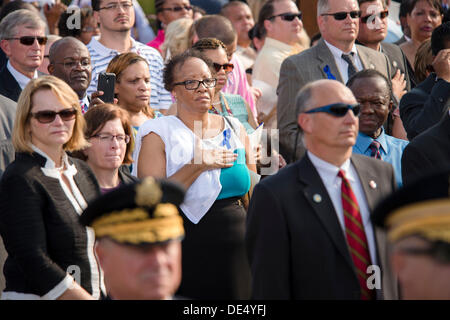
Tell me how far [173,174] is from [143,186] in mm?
2526

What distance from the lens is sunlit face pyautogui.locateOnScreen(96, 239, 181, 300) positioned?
338 cm

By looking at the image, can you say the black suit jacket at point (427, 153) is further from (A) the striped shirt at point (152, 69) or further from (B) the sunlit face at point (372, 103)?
(A) the striped shirt at point (152, 69)

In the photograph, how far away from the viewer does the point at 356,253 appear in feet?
15.1

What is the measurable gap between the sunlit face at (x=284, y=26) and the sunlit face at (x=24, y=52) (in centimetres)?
277

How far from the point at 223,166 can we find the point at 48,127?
1.52 metres

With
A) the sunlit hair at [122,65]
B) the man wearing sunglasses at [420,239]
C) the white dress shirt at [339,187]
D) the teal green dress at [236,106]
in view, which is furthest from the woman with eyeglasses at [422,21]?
the man wearing sunglasses at [420,239]

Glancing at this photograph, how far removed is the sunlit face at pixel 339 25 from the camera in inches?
305

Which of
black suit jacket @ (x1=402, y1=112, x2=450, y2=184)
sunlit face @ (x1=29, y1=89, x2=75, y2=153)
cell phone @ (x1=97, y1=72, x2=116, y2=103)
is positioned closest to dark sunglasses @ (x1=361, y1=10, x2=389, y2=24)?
cell phone @ (x1=97, y1=72, x2=116, y2=103)

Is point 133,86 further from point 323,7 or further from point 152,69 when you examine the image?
point 323,7

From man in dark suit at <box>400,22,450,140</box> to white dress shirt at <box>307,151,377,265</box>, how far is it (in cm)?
244

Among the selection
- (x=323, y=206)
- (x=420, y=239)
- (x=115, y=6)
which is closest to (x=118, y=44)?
(x=115, y=6)

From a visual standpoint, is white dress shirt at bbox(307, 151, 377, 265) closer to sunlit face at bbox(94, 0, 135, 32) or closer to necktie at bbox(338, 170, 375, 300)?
necktie at bbox(338, 170, 375, 300)
